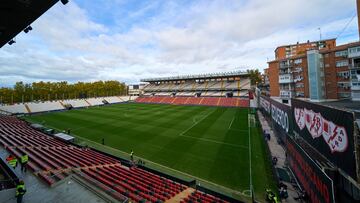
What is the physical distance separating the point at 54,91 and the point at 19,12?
8450 centimetres

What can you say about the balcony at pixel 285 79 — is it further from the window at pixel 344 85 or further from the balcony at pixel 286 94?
the window at pixel 344 85

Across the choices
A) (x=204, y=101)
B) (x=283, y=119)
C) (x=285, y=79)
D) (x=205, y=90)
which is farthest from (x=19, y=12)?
(x=205, y=90)

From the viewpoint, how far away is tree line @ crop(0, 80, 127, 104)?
67.2 meters

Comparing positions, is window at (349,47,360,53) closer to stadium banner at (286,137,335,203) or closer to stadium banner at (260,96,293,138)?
stadium banner at (260,96,293,138)

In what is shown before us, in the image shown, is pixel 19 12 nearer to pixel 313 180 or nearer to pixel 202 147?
pixel 313 180

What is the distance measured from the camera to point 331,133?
25.2ft

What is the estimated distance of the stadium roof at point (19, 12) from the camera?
6.54m

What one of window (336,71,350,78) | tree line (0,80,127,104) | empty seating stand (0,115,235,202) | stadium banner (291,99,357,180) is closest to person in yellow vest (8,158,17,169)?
empty seating stand (0,115,235,202)

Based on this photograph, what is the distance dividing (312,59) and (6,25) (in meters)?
38.9

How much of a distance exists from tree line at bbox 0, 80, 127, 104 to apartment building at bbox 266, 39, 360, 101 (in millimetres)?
80630

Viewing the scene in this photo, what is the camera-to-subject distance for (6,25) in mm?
8617

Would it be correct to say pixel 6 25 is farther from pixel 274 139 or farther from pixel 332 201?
pixel 274 139

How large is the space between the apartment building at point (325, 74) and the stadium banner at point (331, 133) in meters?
21.2

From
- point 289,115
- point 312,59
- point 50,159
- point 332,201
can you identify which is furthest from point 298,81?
point 50,159
